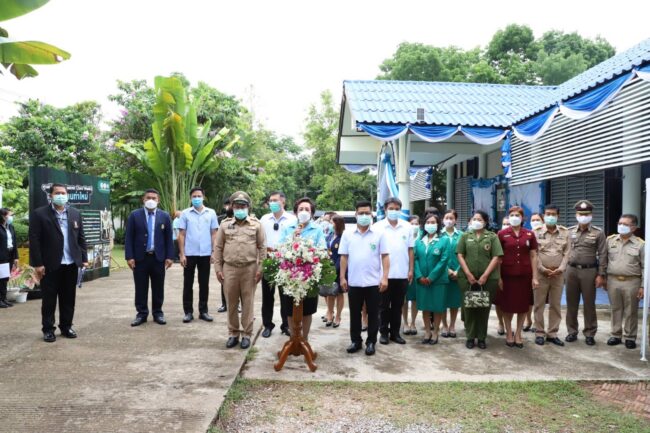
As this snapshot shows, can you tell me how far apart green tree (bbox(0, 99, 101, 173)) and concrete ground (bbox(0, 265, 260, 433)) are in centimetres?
1372

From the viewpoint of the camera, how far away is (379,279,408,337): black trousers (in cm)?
611

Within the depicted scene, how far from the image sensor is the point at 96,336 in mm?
6148

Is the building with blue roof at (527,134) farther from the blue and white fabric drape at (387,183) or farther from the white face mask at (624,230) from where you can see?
the white face mask at (624,230)

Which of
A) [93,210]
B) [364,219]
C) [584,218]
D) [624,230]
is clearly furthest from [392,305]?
[93,210]

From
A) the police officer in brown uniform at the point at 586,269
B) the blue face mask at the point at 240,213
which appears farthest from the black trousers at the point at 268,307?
the police officer in brown uniform at the point at 586,269

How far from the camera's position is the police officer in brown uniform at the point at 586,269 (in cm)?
625

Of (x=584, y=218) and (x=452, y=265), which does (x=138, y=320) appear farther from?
(x=584, y=218)

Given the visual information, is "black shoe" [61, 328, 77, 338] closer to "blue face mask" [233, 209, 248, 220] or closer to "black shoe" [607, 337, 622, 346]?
"blue face mask" [233, 209, 248, 220]

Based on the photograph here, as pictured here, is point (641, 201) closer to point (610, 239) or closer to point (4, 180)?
point (610, 239)

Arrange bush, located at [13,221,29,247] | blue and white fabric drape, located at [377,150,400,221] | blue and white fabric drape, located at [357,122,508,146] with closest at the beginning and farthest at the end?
bush, located at [13,221,29,247] < blue and white fabric drape, located at [357,122,508,146] < blue and white fabric drape, located at [377,150,400,221]

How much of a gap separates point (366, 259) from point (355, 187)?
930 inches

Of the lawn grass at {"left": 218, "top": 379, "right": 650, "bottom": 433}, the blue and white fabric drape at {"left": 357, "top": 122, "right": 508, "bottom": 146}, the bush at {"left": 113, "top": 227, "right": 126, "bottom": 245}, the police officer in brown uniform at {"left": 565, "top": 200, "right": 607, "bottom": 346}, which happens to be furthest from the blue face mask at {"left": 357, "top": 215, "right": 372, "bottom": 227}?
the bush at {"left": 113, "top": 227, "right": 126, "bottom": 245}

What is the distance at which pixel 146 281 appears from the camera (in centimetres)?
688

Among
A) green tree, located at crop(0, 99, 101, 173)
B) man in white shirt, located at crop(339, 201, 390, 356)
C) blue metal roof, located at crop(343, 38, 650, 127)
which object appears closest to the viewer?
man in white shirt, located at crop(339, 201, 390, 356)
